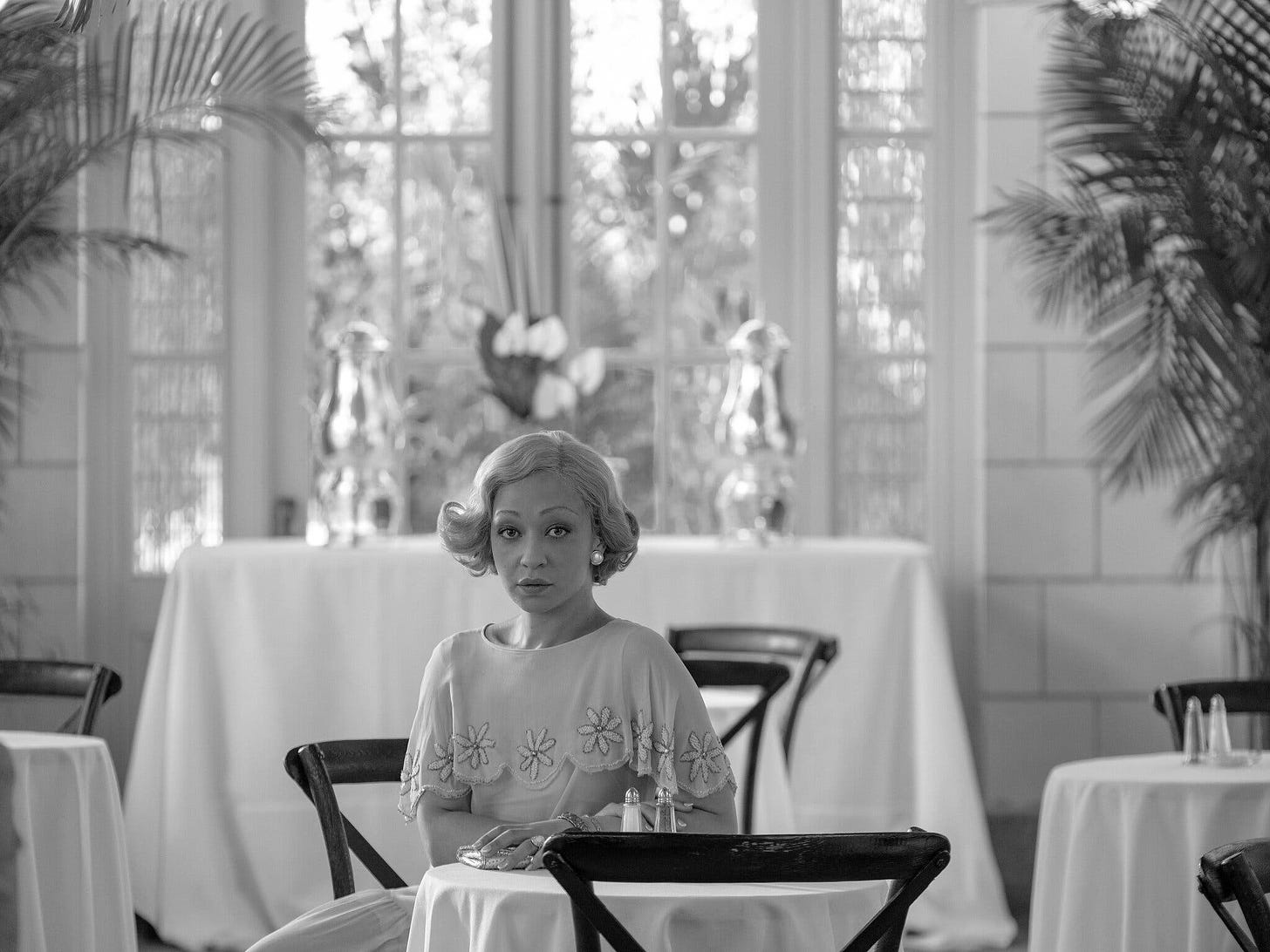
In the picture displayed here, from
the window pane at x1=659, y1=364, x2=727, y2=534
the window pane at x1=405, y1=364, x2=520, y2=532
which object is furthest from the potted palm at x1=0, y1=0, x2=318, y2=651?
the window pane at x1=659, y1=364, x2=727, y2=534

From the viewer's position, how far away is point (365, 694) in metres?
5.00

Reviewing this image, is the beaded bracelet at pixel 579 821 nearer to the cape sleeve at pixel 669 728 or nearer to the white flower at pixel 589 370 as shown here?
the cape sleeve at pixel 669 728

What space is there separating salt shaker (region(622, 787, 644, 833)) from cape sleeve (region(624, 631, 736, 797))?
12 cm

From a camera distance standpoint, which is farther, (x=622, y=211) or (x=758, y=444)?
(x=622, y=211)

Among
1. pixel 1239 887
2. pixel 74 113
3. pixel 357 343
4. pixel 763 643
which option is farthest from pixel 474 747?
pixel 74 113

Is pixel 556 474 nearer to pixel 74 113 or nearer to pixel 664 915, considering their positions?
pixel 664 915

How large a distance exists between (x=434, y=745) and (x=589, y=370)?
3.06 metres

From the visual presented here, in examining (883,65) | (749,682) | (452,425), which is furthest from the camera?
(452,425)

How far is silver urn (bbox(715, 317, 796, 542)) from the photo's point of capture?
532cm

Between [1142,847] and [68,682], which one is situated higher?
[68,682]

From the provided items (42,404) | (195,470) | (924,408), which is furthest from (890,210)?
(42,404)

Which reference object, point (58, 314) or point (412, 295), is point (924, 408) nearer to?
point (412, 295)

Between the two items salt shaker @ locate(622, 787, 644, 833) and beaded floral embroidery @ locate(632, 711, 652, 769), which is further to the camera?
beaded floral embroidery @ locate(632, 711, 652, 769)

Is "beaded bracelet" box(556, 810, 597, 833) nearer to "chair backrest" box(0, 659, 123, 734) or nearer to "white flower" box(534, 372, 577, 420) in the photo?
"chair backrest" box(0, 659, 123, 734)
